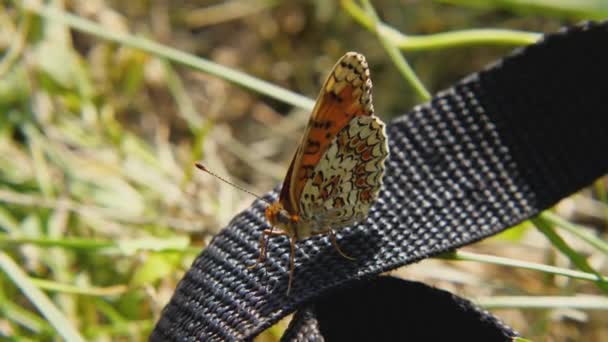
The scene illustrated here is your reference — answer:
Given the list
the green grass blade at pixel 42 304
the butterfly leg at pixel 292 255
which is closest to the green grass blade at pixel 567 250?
the butterfly leg at pixel 292 255

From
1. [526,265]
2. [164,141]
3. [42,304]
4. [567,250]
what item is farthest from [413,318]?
[164,141]

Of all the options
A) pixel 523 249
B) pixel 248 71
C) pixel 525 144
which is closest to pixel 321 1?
pixel 248 71

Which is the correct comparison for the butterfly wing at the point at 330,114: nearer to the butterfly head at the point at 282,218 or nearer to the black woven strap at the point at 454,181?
the butterfly head at the point at 282,218

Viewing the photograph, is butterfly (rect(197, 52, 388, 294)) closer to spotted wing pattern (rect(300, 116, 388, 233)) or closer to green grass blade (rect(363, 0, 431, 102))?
spotted wing pattern (rect(300, 116, 388, 233))

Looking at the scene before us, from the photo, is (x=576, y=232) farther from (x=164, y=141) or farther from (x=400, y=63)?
(x=164, y=141)

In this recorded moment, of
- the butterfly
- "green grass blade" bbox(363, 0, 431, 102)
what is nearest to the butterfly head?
the butterfly

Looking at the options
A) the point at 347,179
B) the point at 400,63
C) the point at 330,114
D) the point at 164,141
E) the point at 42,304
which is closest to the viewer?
the point at 330,114

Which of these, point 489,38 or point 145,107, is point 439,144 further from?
point 145,107
